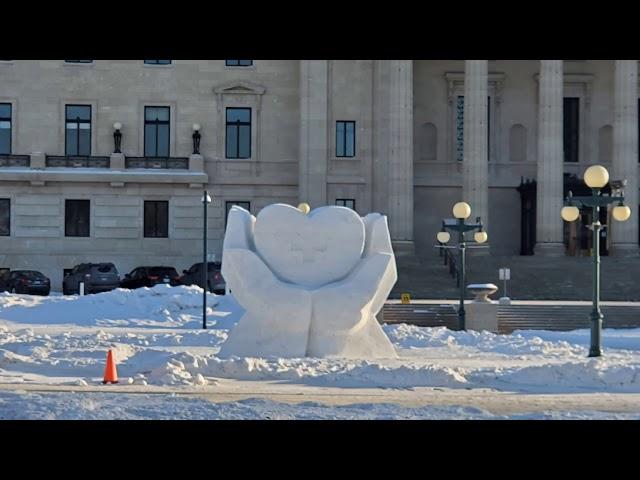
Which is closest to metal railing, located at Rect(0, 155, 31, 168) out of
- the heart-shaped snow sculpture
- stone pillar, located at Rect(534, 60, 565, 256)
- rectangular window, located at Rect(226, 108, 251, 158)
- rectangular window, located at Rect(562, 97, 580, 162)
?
rectangular window, located at Rect(226, 108, 251, 158)

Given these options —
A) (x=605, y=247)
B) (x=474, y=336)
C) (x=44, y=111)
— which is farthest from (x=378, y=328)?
(x=44, y=111)

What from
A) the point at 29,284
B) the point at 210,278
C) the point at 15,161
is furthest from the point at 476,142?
the point at 15,161

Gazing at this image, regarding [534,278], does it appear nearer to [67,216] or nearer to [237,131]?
[237,131]

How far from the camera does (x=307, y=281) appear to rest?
22.9m

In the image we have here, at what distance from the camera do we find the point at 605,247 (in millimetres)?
57719

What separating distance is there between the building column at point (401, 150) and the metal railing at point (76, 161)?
50.1 feet

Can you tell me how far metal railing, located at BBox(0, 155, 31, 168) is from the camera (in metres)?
58.8

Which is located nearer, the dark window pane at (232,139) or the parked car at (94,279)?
the parked car at (94,279)

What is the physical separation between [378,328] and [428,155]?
38.0m

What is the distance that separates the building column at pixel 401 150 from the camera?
5650 centimetres

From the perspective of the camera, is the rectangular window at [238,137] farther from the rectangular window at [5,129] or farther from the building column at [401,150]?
the rectangular window at [5,129]

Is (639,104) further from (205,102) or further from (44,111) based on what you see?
(44,111)

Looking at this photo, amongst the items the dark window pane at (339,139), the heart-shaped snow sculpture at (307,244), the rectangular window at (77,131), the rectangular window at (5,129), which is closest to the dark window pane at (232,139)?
the dark window pane at (339,139)
